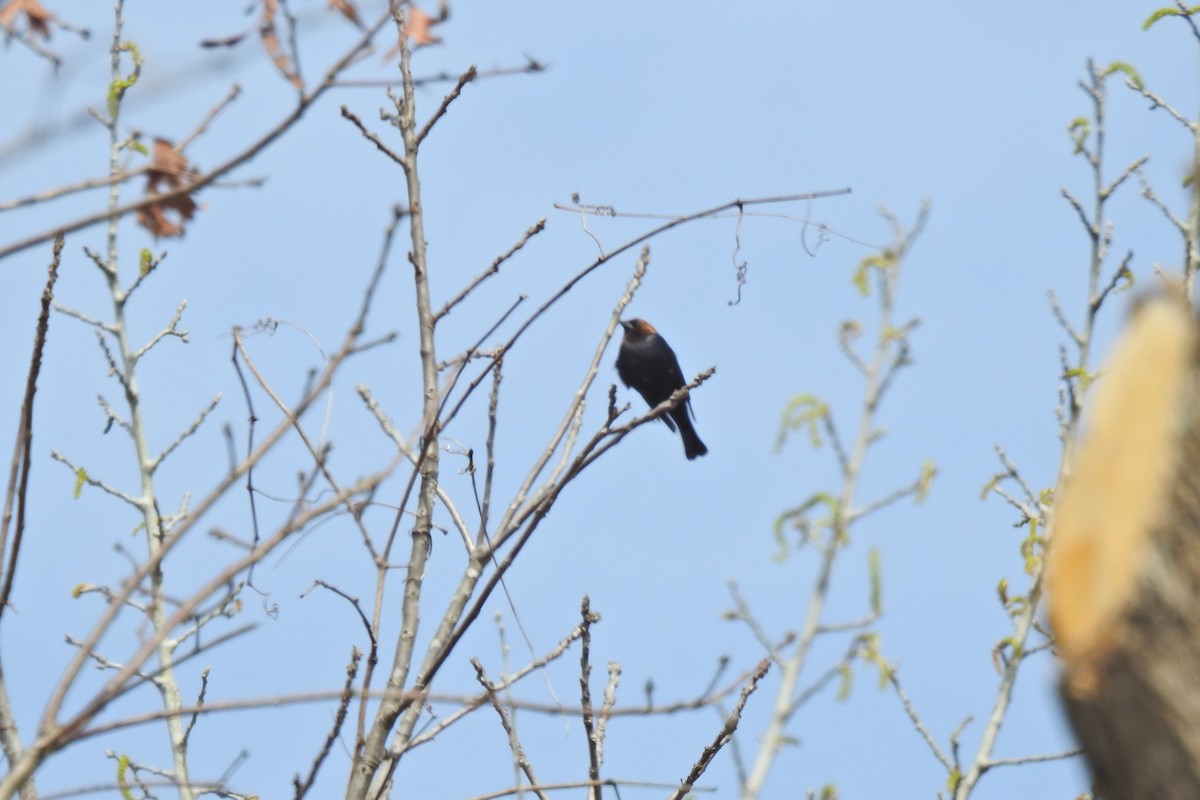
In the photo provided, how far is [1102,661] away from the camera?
64.8 inches

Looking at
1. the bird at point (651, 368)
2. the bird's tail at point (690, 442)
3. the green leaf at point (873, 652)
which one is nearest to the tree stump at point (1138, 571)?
the green leaf at point (873, 652)

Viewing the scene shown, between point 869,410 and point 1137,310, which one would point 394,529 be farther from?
point 1137,310

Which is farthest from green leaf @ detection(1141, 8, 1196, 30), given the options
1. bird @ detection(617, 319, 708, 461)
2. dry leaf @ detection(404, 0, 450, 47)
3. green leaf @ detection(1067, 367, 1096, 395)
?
bird @ detection(617, 319, 708, 461)

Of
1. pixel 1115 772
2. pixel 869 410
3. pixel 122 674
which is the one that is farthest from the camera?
pixel 869 410

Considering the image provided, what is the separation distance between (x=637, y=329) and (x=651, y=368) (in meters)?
0.50

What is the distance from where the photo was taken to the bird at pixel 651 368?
1048 cm

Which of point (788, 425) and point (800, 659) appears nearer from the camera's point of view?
point (800, 659)

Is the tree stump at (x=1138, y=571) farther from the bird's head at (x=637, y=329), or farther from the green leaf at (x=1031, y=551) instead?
the bird's head at (x=637, y=329)

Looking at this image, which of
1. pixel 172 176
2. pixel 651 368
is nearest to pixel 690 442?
pixel 651 368

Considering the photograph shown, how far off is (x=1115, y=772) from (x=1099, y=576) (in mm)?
243

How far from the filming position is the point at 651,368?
1047 centimetres

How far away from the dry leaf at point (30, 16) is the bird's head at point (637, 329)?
8.35 meters

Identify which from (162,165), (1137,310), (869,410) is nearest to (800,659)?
(869,410)

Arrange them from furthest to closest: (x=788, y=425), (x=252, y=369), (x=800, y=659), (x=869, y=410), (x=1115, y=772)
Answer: (x=252, y=369) < (x=788, y=425) < (x=869, y=410) < (x=800, y=659) < (x=1115, y=772)
